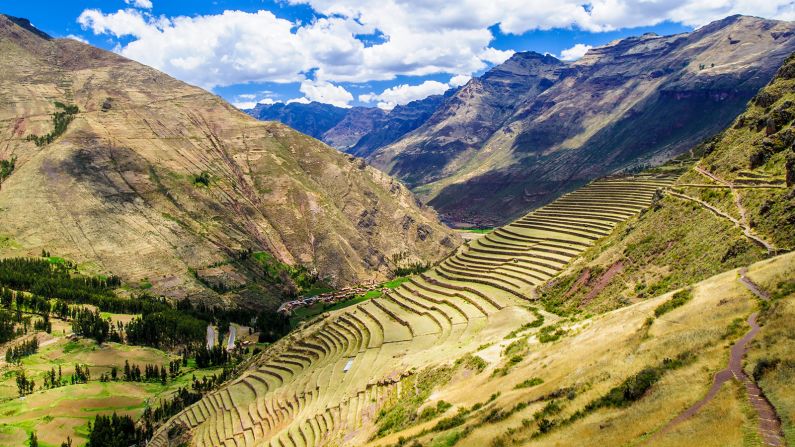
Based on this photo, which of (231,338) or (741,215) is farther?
(231,338)

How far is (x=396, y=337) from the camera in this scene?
66.6 m

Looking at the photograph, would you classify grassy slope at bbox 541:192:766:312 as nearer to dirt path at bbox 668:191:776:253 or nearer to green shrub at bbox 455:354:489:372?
dirt path at bbox 668:191:776:253

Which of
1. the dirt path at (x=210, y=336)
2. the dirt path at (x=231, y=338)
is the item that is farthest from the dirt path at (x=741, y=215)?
the dirt path at (x=210, y=336)

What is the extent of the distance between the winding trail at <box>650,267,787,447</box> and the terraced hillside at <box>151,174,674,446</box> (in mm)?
25194

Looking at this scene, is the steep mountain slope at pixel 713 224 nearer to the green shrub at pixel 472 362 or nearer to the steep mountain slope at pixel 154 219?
the green shrub at pixel 472 362

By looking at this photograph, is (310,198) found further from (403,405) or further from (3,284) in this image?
(403,405)

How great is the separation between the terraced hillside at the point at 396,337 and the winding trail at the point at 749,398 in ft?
82.7

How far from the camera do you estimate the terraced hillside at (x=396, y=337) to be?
169ft

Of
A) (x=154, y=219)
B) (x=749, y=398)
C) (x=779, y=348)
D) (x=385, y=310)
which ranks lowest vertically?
(x=749, y=398)

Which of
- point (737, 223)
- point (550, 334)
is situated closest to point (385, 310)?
point (550, 334)

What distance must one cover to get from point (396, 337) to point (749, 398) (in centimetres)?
5104

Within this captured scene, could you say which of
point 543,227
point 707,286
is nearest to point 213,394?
point 543,227

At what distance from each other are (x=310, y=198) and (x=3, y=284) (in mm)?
99572

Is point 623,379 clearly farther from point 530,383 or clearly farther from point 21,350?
point 21,350
